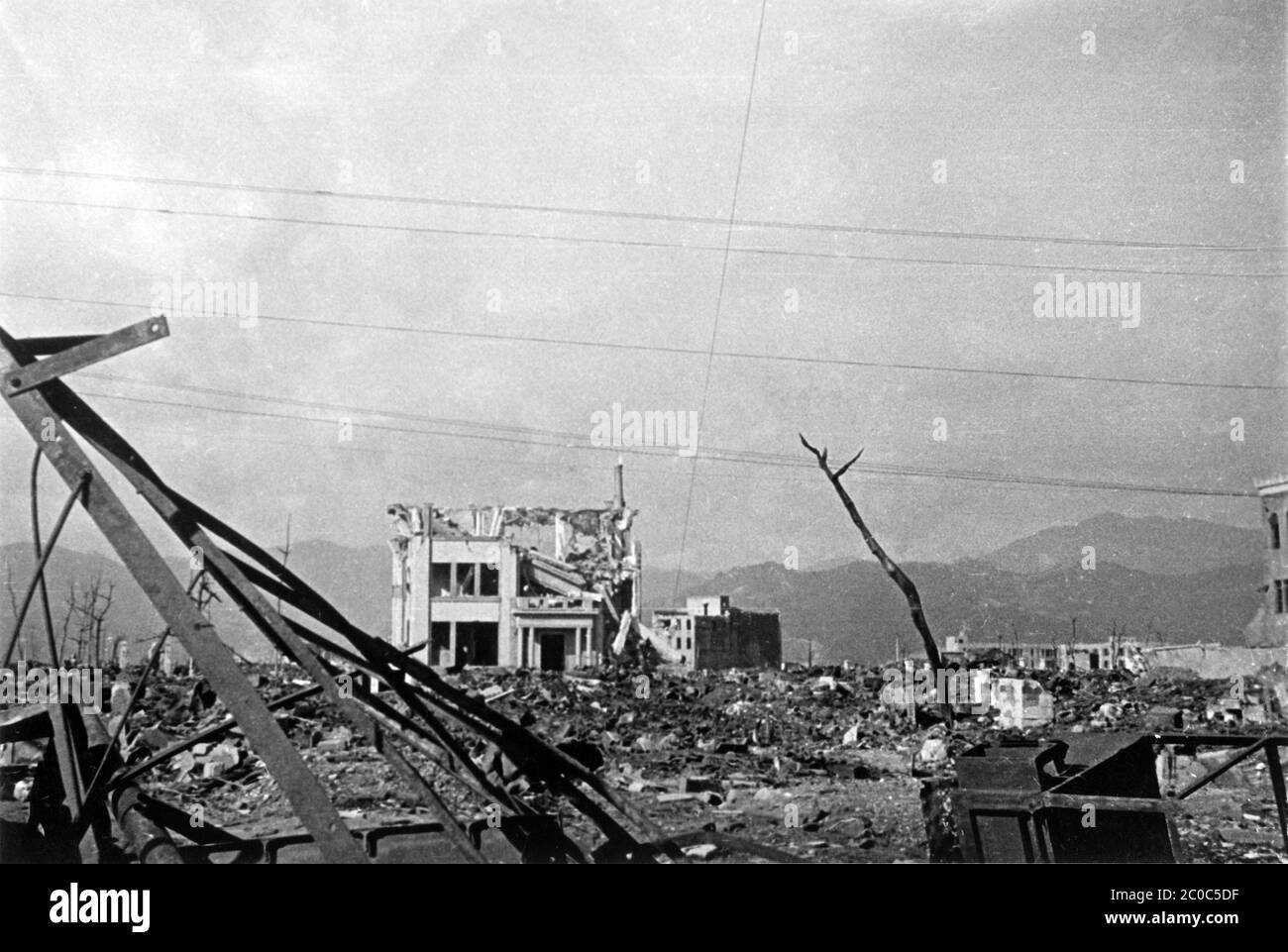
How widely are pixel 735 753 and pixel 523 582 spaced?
634 cm

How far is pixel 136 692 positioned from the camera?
432 centimetres

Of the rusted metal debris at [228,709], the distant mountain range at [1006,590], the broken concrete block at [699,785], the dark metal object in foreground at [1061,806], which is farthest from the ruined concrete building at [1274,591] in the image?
the rusted metal debris at [228,709]

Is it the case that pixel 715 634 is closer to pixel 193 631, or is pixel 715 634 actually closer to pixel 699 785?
pixel 699 785

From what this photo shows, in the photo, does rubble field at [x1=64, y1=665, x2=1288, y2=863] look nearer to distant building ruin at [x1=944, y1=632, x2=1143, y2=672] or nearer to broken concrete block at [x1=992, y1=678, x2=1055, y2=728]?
broken concrete block at [x1=992, y1=678, x2=1055, y2=728]

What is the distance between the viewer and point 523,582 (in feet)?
57.5

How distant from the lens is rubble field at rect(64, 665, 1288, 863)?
803 centimetres

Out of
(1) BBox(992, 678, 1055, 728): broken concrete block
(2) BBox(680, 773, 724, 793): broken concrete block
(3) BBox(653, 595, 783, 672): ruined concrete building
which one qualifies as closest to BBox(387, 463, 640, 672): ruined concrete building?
(3) BBox(653, 595, 783, 672): ruined concrete building

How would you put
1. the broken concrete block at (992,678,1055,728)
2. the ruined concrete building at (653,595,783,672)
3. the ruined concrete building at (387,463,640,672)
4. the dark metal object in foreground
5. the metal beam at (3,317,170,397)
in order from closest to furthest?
the metal beam at (3,317,170,397) < the dark metal object in foreground < the broken concrete block at (992,678,1055,728) < the ruined concrete building at (387,463,640,672) < the ruined concrete building at (653,595,783,672)

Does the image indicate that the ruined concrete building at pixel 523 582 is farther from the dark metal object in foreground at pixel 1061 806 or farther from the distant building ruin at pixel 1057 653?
the dark metal object in foreground at pixel 1061 806

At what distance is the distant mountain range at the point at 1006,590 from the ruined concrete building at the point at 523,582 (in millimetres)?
959

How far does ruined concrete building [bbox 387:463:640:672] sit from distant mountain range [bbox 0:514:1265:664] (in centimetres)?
96

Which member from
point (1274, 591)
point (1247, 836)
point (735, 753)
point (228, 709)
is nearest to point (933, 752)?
point (735, 753)
